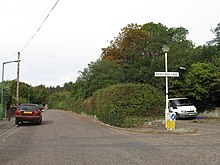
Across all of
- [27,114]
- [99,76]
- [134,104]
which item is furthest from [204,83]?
[27,114]

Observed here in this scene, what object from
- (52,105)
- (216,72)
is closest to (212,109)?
(216,72)

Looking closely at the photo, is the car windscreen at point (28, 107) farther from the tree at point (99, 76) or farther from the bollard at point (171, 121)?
the tree at point (99, 76)

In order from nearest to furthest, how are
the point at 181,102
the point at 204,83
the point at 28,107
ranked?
the point at 28,107
the point at 181,102
the point at 204,83

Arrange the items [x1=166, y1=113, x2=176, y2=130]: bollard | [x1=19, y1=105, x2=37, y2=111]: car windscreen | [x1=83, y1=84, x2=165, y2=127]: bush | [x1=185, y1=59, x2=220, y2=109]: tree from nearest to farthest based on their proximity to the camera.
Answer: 1. [x1=166, y1=113, x2=176, y2=130]: bollard
2. [x1=83, y1=84, x2=165, y2=127]: bush
3. [x1=19, y1=105, x2=37, y2=111]: car windscreen
4. [x1=185, y1=59, x2=220, y2=109]: tree

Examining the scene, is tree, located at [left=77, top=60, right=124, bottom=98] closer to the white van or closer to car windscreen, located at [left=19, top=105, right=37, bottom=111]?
the white van

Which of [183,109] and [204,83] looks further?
[204,83]

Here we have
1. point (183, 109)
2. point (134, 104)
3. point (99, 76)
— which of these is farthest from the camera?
point (99, 76)

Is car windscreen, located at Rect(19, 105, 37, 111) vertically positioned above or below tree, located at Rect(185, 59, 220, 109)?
below

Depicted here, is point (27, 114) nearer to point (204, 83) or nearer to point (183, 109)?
point (183, 109)

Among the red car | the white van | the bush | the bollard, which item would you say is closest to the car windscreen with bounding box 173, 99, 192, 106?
the white van

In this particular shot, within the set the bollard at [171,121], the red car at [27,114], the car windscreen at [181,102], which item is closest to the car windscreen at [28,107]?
the red car at [27,114]

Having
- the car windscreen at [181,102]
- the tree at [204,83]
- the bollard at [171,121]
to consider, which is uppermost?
the tree at [204,83]

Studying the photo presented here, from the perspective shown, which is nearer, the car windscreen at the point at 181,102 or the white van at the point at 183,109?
the white van at the point at 183,109

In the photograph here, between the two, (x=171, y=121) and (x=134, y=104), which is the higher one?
(x=134, y=104)
